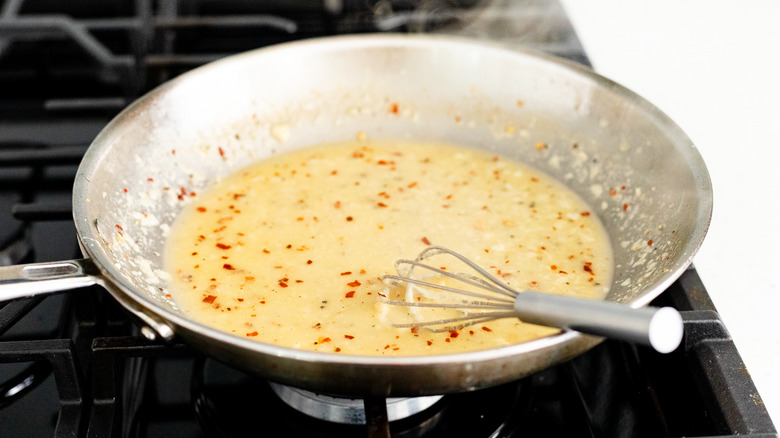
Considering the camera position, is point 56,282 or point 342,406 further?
point 342,406

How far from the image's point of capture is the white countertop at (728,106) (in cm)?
94

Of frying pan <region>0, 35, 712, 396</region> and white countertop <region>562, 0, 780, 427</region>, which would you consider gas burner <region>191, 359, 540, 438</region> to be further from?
white countertop <region>562, 0, 780, 427</region>

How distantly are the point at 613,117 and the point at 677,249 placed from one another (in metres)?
0.37

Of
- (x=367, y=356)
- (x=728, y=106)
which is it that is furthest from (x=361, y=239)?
(x=728, y=106)

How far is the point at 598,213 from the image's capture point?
1241mm

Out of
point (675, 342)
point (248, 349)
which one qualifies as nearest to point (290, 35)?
point (248, 349)

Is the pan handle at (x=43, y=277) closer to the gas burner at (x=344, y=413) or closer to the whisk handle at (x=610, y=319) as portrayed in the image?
the gas burner at (x=344, y=413)

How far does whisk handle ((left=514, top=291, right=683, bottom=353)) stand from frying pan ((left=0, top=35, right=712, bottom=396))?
2 centimetres

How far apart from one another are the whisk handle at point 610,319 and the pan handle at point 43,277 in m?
0.48

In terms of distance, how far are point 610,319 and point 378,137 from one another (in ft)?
2.84

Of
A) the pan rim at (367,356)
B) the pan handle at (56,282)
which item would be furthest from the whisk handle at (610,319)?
the pan handle at (56,282)

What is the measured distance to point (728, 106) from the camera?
4.18ft

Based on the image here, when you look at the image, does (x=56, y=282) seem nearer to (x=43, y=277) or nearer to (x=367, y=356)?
(x=43, y=277)

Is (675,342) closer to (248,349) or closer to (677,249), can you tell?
(677,249)
